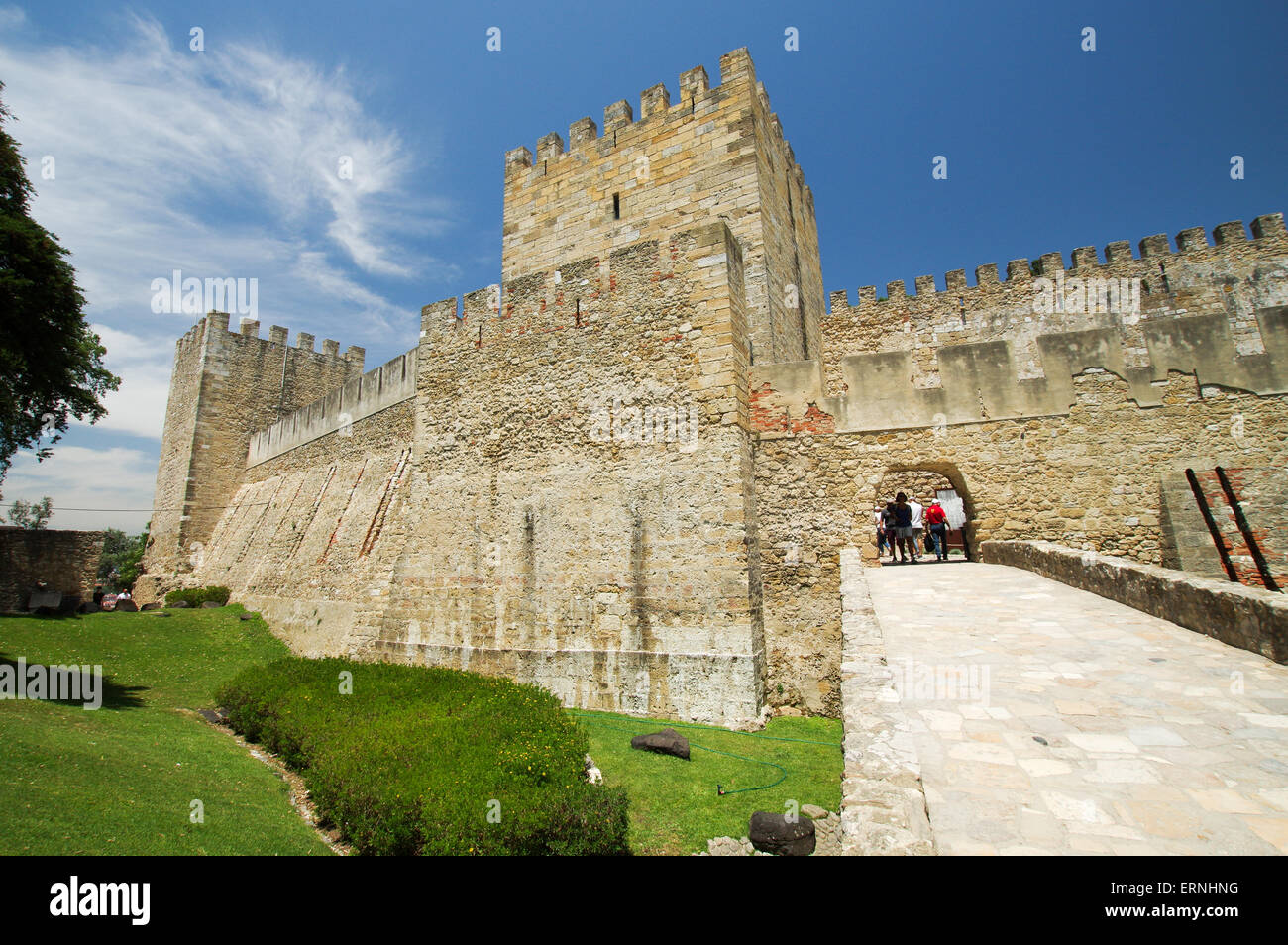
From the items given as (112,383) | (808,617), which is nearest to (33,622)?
(112,383)

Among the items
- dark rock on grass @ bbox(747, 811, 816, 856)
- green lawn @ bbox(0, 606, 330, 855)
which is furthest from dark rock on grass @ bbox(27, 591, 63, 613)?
dark rock on grass @ bbox(747, 811, 816, 856)

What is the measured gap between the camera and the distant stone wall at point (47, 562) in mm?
16984

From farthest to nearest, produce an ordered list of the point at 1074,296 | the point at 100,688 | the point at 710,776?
the point at 1074,296
the point at 100,688
the point at 710,776

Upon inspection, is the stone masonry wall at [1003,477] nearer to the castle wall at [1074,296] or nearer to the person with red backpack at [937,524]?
the person with red backpack at [937,524]

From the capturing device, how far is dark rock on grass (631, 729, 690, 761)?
24.4 ft

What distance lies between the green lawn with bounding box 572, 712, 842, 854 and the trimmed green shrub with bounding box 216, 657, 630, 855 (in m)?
0.64

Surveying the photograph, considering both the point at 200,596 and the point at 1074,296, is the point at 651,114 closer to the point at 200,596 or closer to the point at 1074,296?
the point at 1074,296

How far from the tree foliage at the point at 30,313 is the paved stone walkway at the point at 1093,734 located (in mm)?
12297

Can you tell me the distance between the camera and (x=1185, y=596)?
579 cm

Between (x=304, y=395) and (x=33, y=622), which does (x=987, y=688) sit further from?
(x=304, y=395)

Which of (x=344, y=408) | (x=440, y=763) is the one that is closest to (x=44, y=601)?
(x=344, y=408)

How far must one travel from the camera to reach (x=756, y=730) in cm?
826

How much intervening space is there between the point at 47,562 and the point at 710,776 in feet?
69.4
